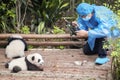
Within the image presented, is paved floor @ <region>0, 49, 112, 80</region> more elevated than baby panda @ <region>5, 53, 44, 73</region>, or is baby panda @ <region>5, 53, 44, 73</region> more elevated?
baby panda @ <region>5, 53, 44, 73</region>

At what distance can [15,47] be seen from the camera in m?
6.21

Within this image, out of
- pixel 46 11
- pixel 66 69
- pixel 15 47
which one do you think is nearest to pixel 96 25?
pixel 66 69

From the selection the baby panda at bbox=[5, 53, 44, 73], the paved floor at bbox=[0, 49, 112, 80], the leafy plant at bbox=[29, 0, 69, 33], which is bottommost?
the paved floor at bbox=[0, 49, 112, 80]

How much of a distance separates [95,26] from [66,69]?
84cm

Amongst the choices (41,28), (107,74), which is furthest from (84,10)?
(41,28)

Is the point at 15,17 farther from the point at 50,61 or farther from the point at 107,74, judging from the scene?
the point at 107,74

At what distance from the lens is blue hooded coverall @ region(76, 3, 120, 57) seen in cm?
563

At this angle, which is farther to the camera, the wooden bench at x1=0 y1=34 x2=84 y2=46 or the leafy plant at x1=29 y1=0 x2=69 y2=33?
the leafy plant at x1=29 y1=0 x2=69 y2=33

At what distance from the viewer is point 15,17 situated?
8359mm

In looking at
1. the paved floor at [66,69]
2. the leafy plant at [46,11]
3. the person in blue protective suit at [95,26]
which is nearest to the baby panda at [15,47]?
the paved floor at [66,69]

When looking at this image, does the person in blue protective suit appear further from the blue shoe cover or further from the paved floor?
the paved floor

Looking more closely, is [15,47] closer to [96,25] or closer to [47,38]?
[47,38]

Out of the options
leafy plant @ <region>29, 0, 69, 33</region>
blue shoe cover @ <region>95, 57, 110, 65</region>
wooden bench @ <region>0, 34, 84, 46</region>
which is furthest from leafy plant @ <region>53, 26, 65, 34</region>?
blue shoe cover @ <region>95, 57, 110, 65</region>

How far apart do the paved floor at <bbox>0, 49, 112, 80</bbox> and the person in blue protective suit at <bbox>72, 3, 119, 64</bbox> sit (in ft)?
0.55
